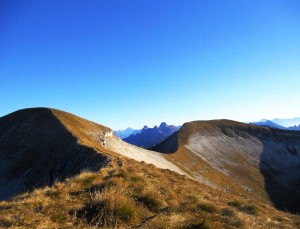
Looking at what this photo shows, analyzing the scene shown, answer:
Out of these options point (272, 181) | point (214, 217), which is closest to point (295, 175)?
point (272, 181)

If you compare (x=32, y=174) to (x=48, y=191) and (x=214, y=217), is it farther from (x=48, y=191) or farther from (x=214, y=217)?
(x=214, y=217)

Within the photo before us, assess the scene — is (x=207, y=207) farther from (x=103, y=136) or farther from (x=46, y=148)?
(x=103, y=136)

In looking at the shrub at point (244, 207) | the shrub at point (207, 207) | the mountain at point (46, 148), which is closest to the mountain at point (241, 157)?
the mountain at point (46, 148)

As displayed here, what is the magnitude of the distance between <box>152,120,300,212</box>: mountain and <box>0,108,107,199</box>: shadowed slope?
107 ft

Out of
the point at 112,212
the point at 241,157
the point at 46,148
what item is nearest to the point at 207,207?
the point at 112,212

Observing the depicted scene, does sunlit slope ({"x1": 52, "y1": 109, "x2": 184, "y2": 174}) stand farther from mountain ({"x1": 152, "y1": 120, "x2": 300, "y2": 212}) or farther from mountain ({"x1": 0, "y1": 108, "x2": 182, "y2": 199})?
mountain ({"x1": 152, "y1": 120, "x2": 300, "y2": 212})

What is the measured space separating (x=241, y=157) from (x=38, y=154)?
79616mm

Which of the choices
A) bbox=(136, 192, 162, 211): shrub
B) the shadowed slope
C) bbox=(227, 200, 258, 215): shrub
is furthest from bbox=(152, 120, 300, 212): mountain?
bbox=(136, 192, 162, 211): shrub

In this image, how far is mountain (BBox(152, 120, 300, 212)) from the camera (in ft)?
254

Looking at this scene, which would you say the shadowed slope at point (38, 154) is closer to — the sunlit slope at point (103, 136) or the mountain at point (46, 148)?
the mountain at point (46, 148)

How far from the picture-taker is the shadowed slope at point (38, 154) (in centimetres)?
3684

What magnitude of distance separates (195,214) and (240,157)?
100974 millimetres

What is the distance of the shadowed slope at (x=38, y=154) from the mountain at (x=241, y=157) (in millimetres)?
32514

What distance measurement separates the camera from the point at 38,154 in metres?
49.1
